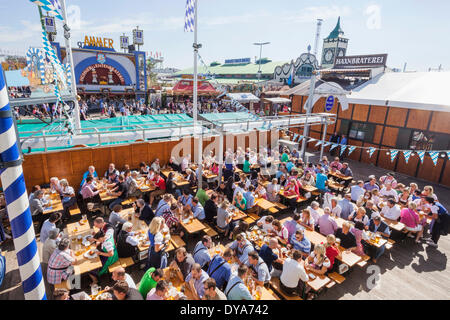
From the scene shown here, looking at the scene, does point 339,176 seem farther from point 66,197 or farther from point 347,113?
point 66,197

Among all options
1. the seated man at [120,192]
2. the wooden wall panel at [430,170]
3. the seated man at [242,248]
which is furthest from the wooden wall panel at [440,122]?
the seated man at [120,192]

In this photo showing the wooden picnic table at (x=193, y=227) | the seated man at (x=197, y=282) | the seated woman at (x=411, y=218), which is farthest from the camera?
the seated woman at (x=411, y=218)

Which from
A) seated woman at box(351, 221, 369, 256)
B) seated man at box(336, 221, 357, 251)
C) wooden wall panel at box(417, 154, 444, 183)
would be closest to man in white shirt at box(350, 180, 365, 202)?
seated woman at box(351, 221, 369, 256)

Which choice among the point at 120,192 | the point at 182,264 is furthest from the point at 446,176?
the point at 120,192

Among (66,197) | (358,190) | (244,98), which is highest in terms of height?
(244,98)

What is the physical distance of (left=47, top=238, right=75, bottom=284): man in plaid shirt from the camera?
527cm

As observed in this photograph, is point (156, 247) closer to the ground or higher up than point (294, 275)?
higher up

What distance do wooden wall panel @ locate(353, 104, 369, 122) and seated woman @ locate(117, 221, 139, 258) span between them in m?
17.2

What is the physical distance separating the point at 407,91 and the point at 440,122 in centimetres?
295

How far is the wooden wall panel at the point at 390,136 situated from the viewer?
52.9 feet

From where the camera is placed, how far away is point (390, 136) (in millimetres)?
16328

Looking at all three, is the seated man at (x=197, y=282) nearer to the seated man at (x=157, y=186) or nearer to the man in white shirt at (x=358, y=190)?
the seated man at (x=157, y=186)

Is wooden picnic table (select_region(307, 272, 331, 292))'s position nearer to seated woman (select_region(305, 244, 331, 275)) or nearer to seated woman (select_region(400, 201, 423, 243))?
seated woman (select_region(305, 244, 331, 275))

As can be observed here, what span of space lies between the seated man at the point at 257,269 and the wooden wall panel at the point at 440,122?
1476 centimetres
